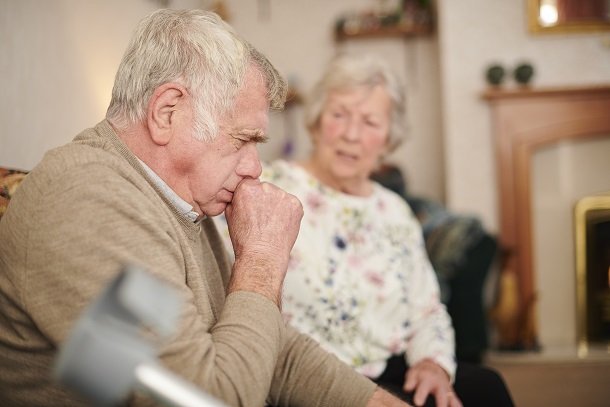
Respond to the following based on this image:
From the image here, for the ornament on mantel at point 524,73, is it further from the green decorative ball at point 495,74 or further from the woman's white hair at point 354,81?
the woman's white hair at point 354,81

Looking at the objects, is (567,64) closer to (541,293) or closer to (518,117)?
(518,117)

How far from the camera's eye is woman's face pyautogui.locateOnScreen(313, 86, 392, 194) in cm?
197

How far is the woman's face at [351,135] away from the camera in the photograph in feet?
6.46

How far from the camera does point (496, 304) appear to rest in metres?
3.85

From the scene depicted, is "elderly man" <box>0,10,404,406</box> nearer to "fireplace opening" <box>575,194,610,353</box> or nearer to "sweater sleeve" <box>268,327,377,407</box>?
"sweater sleeve" <box>268,327,377,407</box>

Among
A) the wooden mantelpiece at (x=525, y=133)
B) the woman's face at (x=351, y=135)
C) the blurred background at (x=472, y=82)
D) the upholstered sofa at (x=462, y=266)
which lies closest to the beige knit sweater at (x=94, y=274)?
the woman's face at (x=351, y=135)

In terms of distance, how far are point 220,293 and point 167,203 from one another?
0.25m

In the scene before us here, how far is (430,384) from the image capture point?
1.57m

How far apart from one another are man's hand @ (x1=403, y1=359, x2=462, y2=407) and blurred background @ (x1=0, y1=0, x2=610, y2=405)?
4.74 feet

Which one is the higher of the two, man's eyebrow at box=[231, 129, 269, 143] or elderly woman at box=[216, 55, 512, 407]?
man's eyebrow at box=[231, 129, 269, 143]

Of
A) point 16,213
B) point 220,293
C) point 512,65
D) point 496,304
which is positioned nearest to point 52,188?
point 16,213

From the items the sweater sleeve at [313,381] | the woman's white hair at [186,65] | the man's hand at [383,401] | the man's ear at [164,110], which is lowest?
the man's hand at [383,401]

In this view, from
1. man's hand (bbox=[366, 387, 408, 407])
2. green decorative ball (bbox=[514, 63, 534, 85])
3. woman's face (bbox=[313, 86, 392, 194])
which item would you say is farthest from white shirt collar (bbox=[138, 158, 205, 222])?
green decorative ball (bbox=[514, 63, 534, 85])

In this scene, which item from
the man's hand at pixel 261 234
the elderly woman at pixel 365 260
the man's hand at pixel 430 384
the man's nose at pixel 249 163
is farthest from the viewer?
the elderly woman at pixel 365 260
